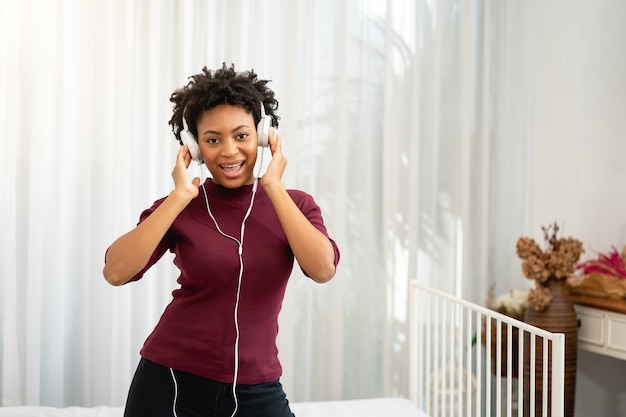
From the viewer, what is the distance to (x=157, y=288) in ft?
8.79

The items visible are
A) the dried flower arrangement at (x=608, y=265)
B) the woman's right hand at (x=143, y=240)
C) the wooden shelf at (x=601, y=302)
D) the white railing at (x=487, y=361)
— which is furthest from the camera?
the dried flower arrangement at (x=608, y=265)

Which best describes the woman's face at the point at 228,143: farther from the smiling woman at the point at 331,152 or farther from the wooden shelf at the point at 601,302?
the wooden shelf at the point at 601,302

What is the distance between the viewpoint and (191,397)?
4.07ft

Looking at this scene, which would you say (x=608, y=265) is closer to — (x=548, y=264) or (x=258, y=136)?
(x=548, y=264)

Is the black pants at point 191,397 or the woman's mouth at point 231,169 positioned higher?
the woman's mouth at point 231,169

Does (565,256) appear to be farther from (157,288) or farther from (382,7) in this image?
(157,288)

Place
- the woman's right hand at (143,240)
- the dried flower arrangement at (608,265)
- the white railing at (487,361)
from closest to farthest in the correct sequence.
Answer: the woman's right hand at (143,240) → the white railing at (487,361) → the dried flower arrangement at (608,265)

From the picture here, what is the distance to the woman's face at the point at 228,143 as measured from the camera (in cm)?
128

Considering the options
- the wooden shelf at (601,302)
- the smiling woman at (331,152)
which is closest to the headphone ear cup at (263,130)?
the smiling woman at (331,152)

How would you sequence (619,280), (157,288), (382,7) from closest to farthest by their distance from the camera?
(619,280) → (157,288) → (382,7)

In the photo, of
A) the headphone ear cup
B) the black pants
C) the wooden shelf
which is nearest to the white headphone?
the headphone ear cup

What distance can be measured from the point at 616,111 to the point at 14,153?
2.38m

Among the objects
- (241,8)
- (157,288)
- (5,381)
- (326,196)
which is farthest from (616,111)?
(5,381)

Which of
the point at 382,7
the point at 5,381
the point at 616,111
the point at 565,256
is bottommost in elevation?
the point at 5,381
